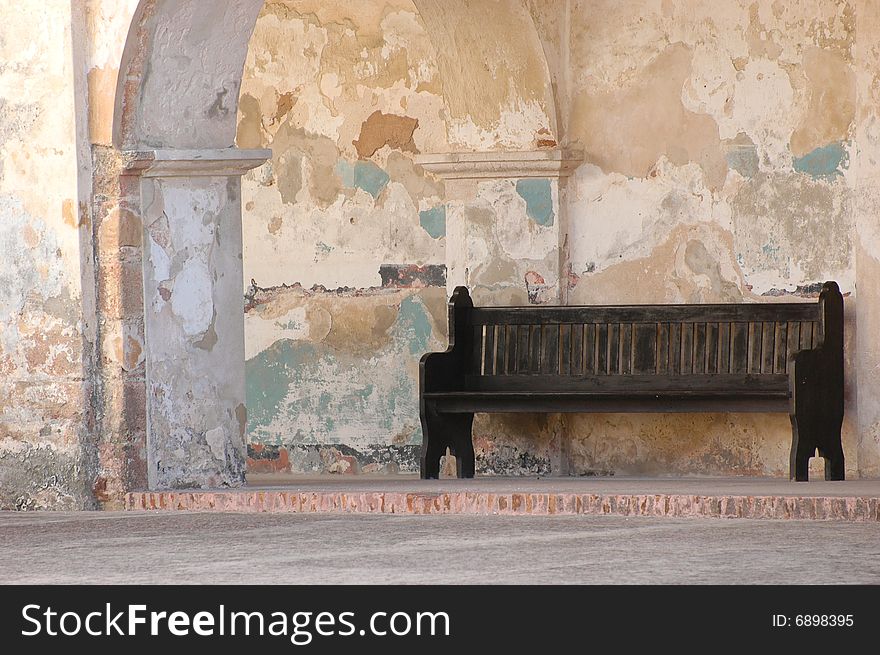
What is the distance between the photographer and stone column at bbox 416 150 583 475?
33.6ft

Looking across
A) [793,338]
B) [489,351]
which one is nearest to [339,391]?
[489,351]

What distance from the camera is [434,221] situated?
430 inches

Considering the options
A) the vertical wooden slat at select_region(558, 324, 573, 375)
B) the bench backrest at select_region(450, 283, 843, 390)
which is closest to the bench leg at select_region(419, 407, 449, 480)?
the bench backrest at select_region(450, 283, 843, 390)

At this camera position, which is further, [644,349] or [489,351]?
[489,351]

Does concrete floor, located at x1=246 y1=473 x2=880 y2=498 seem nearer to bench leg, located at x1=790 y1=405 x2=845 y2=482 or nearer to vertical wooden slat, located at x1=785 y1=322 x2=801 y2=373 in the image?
bench leg, located at x1=790 y1=405 x2=845 y2=482

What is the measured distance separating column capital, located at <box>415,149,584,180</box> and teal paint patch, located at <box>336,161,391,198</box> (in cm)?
63

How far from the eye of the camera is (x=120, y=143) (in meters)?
8.17

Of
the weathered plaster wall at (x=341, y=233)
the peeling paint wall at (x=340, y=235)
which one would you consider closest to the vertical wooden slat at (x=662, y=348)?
the weathered plaster wall at (x=341, y=233)

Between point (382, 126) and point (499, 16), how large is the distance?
120 cm

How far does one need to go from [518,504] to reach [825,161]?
116 inches

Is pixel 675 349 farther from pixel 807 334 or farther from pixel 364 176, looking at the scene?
pixel 364 176

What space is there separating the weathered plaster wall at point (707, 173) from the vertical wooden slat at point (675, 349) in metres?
0.25

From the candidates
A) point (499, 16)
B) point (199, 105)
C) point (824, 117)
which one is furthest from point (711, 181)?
point (199, 105)

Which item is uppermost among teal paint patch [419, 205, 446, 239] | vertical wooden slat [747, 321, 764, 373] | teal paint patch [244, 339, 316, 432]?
teal paint patch [419, 205, 446, 239]
